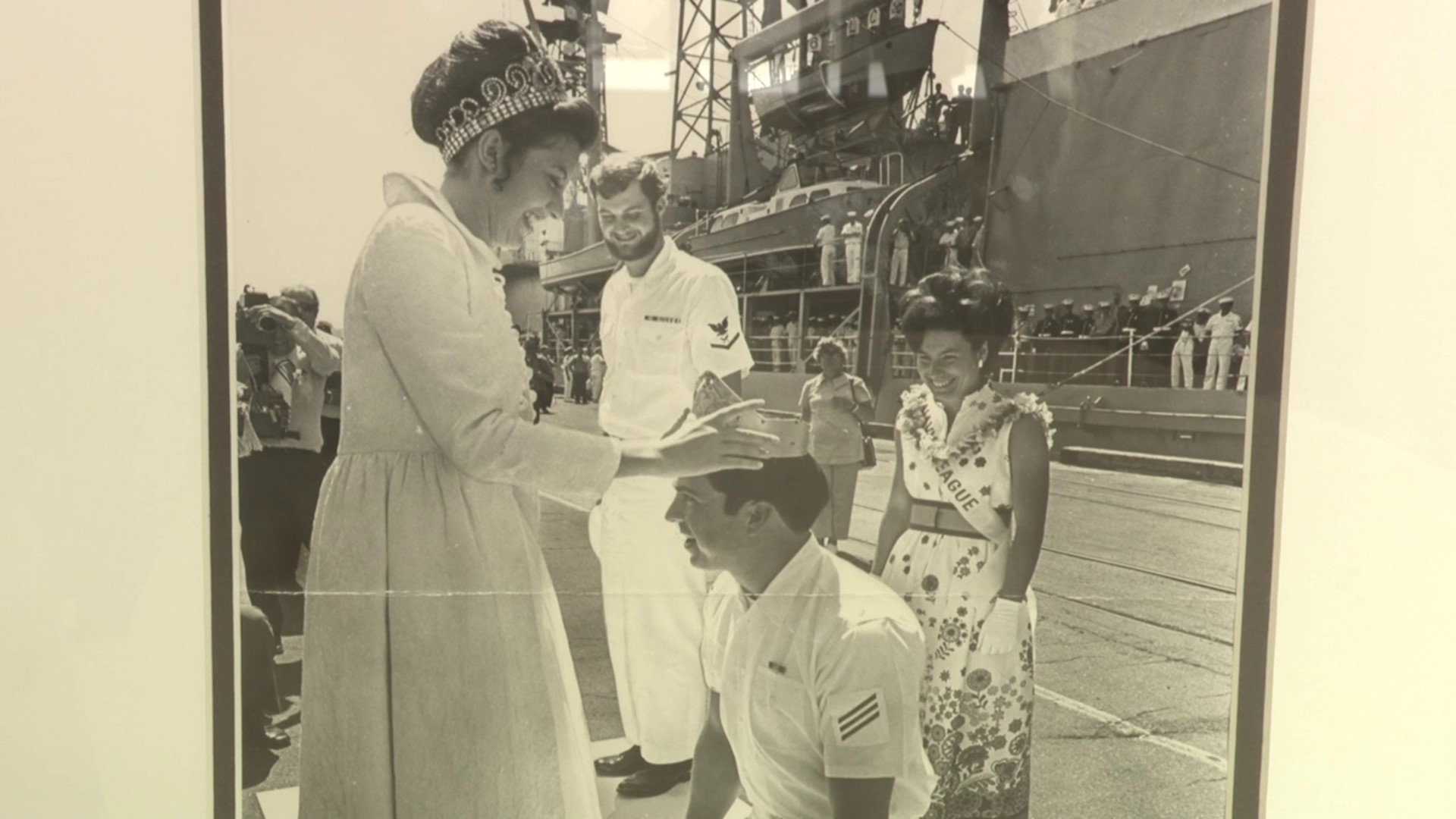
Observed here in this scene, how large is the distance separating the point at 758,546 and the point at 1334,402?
3.46 ft

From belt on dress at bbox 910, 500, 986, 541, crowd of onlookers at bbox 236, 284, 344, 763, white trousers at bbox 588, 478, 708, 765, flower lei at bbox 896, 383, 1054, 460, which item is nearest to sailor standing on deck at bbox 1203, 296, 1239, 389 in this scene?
flower lei at bbox 896, 383, 1054, 460

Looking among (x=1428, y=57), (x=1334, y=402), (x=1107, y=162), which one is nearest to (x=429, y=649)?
(x=1107, y=162)

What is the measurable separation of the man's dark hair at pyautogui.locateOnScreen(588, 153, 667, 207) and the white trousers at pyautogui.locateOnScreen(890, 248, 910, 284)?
0.41m

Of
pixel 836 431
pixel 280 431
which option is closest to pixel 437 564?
pixel 280 431

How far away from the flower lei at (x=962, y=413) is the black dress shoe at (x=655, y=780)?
0.70 meters

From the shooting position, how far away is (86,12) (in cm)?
149

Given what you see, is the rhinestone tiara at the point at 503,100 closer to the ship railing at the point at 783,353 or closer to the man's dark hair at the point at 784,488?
the ship railing at the point at 783,353

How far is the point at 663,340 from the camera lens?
5.12 ft

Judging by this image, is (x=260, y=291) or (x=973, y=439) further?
(x=973, y=439)

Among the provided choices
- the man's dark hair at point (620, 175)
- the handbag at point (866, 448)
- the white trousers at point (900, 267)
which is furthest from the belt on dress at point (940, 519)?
the man's dark hair at point (620, 175)

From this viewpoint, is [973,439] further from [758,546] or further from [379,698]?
[379,698]

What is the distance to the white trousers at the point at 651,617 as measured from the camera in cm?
158

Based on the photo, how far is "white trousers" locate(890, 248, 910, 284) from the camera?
1.58m

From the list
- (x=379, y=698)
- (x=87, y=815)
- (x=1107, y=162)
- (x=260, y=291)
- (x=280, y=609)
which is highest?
(x=1107, y=162)
